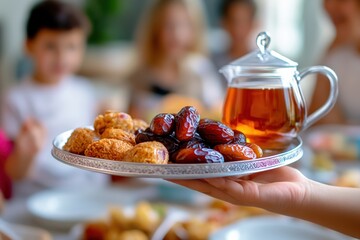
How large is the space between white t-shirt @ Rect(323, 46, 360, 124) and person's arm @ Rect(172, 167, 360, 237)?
164 cm

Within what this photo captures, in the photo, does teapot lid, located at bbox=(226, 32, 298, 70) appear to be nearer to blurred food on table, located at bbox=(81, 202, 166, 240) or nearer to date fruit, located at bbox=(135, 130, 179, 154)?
date fruit, located at bbox=(135, 130, 179, 154)

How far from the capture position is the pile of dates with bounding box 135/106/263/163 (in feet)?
2.32

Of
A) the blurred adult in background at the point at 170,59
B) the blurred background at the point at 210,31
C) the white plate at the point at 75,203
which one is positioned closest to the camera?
the white plate at the point at 75,203

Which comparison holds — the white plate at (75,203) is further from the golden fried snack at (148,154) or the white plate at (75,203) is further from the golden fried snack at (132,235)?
the golden fried snack at (148,154)

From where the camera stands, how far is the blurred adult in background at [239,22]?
3.02 metres

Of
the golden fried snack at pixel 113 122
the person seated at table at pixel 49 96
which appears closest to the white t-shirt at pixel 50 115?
the person seated at table at pixel 49 96

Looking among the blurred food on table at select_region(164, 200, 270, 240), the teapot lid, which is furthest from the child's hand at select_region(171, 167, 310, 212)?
the blurred food on table at select_region(164, 200, 270, 240)

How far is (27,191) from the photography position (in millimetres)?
1702

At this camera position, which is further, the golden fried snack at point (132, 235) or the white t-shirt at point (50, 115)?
the white t-shirt at point (50, 115)

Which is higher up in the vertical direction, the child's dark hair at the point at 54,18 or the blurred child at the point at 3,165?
the child's dark hair at the point at 54,18

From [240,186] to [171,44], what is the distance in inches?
74.0

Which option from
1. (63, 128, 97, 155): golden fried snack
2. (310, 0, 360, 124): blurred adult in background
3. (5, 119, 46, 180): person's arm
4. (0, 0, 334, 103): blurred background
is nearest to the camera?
(63, 128, 97, 155): golden fried snack

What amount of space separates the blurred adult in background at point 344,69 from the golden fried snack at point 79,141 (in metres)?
1.77

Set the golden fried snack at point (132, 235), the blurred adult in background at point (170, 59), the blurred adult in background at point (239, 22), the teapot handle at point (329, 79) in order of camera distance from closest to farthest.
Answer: the teapot handle at point (329, 79) < the golden fried snack at point (132, 235) < the blurred adult in background at point (170, 59) < the blurred adult in background at point (239, 22)
